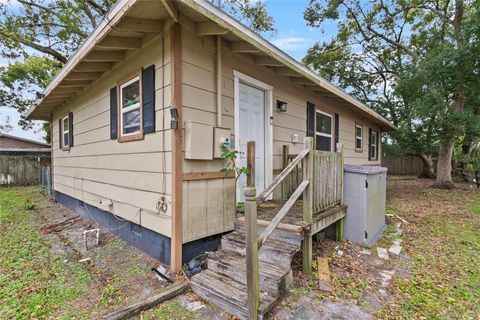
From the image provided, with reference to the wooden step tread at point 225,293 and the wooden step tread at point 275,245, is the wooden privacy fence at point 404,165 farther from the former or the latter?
the wooden step tread at point 225,293

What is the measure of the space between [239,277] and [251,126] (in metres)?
2.41

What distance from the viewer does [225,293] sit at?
7.80ft

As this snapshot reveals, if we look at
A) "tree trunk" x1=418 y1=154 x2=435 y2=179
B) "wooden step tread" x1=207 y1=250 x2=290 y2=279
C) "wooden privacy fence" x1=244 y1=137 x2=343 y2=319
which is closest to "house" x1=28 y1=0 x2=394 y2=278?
"wooden step tread" x1=207 y1=250 x2=290 y2=279

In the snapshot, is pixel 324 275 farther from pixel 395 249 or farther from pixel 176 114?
pixel 176 114

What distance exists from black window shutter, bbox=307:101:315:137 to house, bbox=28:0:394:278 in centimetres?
22

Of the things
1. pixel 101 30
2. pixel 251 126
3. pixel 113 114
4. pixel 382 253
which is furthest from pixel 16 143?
pixel 382 253

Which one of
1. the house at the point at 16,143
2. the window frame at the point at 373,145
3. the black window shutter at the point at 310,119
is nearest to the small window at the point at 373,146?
the window frame at the point at 373,145

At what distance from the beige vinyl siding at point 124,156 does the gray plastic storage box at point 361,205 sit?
2792 millimetres

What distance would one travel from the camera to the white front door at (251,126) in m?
3.96

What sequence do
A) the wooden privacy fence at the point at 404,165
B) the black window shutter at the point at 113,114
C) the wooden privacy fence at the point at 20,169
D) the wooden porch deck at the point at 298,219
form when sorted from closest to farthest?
the wooden porch deck at the point at 298,219
the black window shutter at the point at 113,114
the wooden privacy fence at the point at 20,169
the wooden privacy fence at the point at 404,165

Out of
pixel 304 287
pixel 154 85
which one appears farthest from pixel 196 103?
pixel 304 287

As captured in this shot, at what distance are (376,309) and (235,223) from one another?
1.75 m

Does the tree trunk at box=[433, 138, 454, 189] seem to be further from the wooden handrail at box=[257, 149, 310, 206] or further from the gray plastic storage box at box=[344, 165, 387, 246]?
the wooden handrail at box=[257, 149, 310, 206]

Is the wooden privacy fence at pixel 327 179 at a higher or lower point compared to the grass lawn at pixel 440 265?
higher
